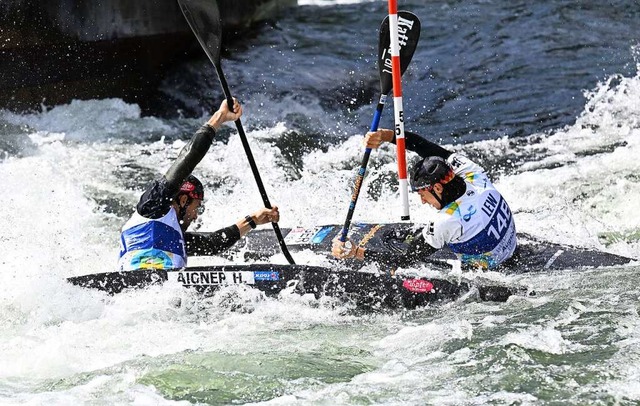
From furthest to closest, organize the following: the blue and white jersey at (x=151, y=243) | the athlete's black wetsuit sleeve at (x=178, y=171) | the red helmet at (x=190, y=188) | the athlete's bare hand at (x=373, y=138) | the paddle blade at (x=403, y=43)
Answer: the paddle blade at (x=403, y=43)
the athlete's bare hand at (x=373, y=138)
the red helmet at (x=190, y=188)
the blue and white jersey at (x=151, y=243)
the athlete's black wetsuit sleeve at (x=178, y=171)

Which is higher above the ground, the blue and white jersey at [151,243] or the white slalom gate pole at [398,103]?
the white slalom gate pole at [398,103]

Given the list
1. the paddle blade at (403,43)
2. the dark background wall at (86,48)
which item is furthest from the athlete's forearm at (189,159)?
the dark background wall at (86,48)

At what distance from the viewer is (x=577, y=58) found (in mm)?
13828

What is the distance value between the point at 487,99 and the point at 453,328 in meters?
7.39

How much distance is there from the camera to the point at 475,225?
255 inches

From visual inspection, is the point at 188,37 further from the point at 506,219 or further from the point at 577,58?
the point at 506,219

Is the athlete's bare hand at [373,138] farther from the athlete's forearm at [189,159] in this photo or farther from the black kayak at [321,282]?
the athlete's forearm at [189,159]

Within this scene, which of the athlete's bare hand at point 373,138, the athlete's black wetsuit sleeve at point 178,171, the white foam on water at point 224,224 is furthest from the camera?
the athlete's bare hand at point 373,138

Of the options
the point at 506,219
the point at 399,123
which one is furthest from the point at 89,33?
the point at 506,219

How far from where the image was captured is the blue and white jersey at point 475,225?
6457mm

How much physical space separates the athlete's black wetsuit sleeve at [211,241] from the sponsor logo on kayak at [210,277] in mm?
665

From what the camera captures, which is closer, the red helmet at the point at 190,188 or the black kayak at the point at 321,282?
the black kayak at the point at 321,282

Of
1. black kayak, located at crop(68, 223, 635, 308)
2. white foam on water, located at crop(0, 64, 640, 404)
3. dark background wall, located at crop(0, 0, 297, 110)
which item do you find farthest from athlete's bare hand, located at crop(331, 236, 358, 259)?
dark background wall, located at crop(0, 0, 297, 110)

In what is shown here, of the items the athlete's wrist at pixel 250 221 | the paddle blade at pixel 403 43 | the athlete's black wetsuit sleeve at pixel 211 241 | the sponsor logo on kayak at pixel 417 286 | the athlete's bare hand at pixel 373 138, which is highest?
the paddle blade at pixel 403 43
